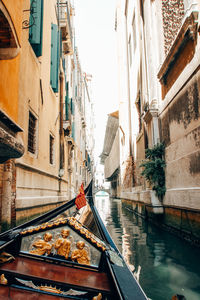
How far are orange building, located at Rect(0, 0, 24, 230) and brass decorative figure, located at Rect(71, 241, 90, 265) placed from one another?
1.71 m

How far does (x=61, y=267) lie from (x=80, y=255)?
0.14m

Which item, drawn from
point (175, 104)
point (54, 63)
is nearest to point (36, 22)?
point (54, 63)

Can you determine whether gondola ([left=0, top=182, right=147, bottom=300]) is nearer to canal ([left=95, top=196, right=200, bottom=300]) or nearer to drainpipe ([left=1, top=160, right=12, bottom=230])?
canal ([left=95, top=196, right=200, bottom=300])

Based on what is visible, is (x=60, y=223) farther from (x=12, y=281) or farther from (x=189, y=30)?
(x=189, y=30)

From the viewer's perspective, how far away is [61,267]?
58.6 inches

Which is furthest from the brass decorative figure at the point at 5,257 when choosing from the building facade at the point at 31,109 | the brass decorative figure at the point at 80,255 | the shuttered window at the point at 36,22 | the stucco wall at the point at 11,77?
the shuttered window at the point at 36,22

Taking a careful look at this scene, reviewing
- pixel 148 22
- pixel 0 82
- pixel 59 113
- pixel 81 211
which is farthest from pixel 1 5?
pixel 59 113

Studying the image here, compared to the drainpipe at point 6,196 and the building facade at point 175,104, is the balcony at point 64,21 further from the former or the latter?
the drainpipe at point 6,196

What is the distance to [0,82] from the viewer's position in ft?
11.3

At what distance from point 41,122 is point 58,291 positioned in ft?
17.9

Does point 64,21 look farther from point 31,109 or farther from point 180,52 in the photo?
point 180,52

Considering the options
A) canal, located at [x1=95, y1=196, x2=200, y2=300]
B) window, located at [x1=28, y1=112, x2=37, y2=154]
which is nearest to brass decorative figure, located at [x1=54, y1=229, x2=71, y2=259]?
canal, located at [x1=95, y1=196, x2=200, y2=300]

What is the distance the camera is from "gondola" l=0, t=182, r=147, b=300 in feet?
3.99

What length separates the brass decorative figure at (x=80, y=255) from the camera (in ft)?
4.93
